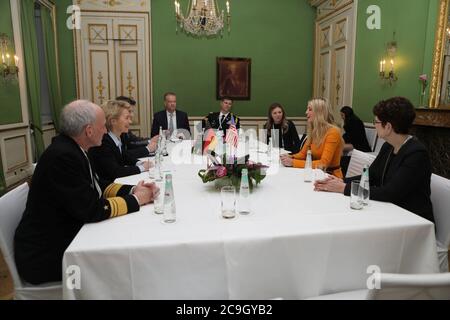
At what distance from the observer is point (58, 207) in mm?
1540

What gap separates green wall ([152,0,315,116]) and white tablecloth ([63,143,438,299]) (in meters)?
5.87

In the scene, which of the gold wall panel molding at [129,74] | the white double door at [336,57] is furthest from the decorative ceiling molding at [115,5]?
the white double door at [336,57]

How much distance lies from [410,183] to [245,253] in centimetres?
107

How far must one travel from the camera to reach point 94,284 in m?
1.29

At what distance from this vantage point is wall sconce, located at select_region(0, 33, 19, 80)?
4698 mm

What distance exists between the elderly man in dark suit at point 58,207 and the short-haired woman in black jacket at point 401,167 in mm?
1339

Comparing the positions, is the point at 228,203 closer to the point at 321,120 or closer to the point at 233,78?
the point at 321,120

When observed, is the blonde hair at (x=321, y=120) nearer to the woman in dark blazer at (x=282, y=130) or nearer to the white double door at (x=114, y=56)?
the woman in dark blazer at (x=282, y=130)

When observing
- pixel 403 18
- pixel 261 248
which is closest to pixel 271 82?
pixel 403 18

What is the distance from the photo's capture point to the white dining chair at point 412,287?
887mm

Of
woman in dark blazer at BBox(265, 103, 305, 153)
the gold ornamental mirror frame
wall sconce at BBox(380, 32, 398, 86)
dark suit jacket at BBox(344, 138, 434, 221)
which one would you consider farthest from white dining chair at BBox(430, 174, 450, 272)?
wall sconce at BBox(380, 32, 398, 86)

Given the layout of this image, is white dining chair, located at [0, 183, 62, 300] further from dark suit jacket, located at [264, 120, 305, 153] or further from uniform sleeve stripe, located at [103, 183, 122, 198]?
dark suit jacket, located at [264, 120, 305, 153]

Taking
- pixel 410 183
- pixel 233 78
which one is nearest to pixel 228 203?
pixel 410 183

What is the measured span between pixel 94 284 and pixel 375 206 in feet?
4.62
